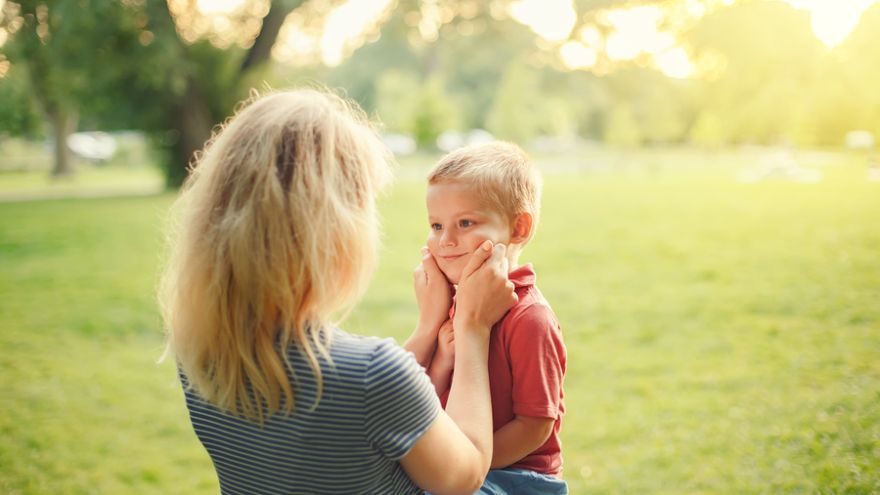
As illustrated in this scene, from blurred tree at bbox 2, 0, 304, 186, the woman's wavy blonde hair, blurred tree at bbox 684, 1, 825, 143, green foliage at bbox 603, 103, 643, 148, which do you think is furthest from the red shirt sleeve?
green foliage at bbox 603, 103, 643, 148

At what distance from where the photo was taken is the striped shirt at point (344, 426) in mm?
1385

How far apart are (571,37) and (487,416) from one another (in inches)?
1412

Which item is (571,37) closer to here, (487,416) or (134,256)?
(134,256)

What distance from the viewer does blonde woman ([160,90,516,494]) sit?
1.40 m

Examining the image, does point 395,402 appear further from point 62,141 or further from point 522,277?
point 62,141

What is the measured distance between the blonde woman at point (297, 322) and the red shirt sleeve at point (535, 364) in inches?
10.3

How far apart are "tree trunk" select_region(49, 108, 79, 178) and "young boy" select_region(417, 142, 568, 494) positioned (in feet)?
78.5

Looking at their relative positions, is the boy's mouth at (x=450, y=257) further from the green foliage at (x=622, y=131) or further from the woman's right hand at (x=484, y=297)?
the green foliage at (x=622, y=131)

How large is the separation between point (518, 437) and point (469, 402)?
23 cm

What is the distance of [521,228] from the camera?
209cm

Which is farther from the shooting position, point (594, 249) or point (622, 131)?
point (622, 131)

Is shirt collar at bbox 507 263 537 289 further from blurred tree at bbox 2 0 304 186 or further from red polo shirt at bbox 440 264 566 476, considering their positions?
blurred tree at bbox 2 0 304 186

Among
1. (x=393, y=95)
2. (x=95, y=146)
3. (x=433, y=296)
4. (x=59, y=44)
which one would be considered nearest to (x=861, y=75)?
(x=433, y=296)

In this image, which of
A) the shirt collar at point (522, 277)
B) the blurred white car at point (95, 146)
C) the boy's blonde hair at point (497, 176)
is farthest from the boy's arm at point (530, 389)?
the blurred white car at point (95, 146)
